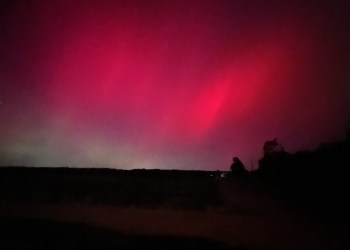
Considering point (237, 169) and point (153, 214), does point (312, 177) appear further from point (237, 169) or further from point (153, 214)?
point (153, 214)

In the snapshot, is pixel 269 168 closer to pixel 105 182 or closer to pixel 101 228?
pixel 105 182

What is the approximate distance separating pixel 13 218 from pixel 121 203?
2173 mm

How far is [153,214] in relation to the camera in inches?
323

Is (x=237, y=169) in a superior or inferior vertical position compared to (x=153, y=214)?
superior

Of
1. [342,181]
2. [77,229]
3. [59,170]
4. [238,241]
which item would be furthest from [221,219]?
[59,170]

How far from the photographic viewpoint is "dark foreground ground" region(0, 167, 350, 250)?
7.25m

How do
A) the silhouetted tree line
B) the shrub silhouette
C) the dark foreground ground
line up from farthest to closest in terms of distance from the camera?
the shrub silhouette → the silhouetted tree line → the dark foreground ground

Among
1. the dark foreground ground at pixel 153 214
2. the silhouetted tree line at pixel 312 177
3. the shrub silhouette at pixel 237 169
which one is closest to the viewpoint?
the dark foreground ground at pixel 153 214

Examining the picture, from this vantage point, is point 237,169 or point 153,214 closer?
point 153,214

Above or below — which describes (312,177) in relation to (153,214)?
above

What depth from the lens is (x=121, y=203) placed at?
344 inches

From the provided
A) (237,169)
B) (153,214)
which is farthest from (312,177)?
(153,214)

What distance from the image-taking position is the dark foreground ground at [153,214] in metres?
7.25

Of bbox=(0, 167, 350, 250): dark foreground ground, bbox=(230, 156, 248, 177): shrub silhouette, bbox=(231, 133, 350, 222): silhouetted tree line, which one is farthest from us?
bbox=(230, 156, 248, 177): shrub silhouette
